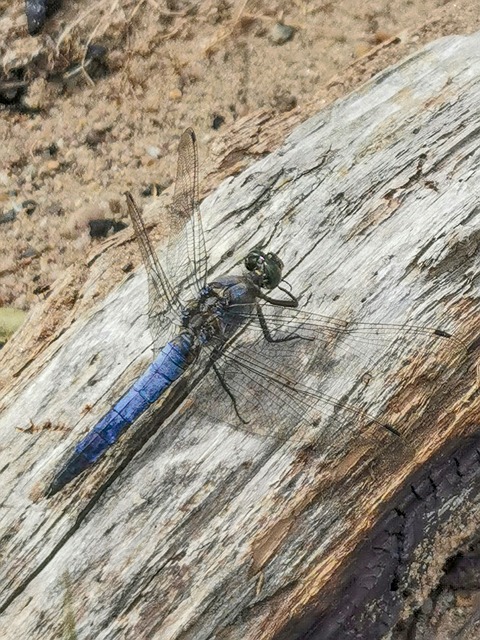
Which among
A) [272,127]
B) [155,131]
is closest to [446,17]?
[272,127]

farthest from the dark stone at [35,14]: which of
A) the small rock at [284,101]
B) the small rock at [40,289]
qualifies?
the small rock at [40,289]

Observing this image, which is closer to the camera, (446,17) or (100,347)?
(100,347)

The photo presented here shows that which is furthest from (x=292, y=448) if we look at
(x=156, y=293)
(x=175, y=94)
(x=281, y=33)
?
(x=281, y=33)

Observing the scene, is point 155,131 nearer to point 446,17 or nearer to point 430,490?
point 446,17

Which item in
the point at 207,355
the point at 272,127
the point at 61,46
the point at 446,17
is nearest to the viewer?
the point at 207,355

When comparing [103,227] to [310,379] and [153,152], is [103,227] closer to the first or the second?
[153,152]

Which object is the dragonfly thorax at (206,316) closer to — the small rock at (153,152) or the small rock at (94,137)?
the small rock at (153,152)
